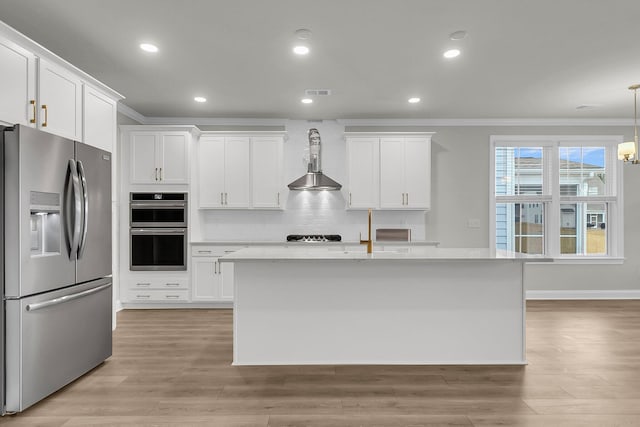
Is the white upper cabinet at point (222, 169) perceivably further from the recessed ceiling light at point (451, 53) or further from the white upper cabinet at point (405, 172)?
the recessed ceiling light at point (451, 53)

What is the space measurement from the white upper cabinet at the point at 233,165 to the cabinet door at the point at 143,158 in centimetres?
62

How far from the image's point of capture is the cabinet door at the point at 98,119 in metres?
3.26

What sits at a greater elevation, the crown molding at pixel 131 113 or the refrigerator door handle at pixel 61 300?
the crown molding at pixel 131 113

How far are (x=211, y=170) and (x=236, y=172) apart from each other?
361 millimetres

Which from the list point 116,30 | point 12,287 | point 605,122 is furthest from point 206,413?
point 605,122

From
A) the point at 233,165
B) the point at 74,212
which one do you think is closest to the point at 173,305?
the point at 233,165

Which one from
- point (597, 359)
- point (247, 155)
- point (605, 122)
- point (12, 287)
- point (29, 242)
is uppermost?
point (605, 122)

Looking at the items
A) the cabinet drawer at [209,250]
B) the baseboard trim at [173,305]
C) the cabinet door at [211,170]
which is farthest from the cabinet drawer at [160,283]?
the cabinet door at [211,170]

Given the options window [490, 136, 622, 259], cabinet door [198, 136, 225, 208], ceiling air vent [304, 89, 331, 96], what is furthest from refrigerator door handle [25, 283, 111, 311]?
window [490, 136, 622, 259]

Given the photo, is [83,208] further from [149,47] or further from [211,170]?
[211,170]

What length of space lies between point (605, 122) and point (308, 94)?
4.68 meters

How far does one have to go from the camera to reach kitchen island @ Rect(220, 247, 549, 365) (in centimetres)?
311

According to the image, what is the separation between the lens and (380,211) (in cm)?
575

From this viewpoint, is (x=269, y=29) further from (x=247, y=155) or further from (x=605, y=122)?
(x=605, y=122)
